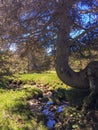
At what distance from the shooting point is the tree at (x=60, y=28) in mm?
8617

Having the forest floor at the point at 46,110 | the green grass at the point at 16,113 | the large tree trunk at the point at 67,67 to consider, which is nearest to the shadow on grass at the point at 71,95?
the forest floor at the point at 46,110

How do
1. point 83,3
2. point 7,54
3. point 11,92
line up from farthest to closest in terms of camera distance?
point 11,92, point 7,54, point 83,3

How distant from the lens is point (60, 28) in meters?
9.19

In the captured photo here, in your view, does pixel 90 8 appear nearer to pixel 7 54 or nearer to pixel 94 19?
pixel 94 19

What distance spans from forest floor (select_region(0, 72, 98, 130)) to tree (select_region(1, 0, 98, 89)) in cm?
93

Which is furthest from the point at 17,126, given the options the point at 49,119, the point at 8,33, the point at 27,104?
the point at 8,33

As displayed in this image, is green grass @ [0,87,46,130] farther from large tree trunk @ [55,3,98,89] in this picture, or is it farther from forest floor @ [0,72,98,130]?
large tree trunk @ [55,3,98,89]

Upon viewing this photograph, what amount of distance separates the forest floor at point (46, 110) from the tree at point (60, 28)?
0.93m

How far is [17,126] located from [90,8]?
4.47 metres

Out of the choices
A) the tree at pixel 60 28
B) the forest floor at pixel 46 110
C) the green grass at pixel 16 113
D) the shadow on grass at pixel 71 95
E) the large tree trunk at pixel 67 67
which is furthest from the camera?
the shadow on grass at pixel 71 95

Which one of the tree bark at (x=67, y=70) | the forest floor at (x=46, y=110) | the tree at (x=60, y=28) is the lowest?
the forest floor at (x=46, y=110)

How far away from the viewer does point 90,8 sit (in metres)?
9.21

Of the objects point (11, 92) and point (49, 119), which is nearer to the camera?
point (49, 119)

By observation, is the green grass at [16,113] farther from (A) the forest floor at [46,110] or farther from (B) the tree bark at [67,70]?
(B) the tree bark at [67,70]
